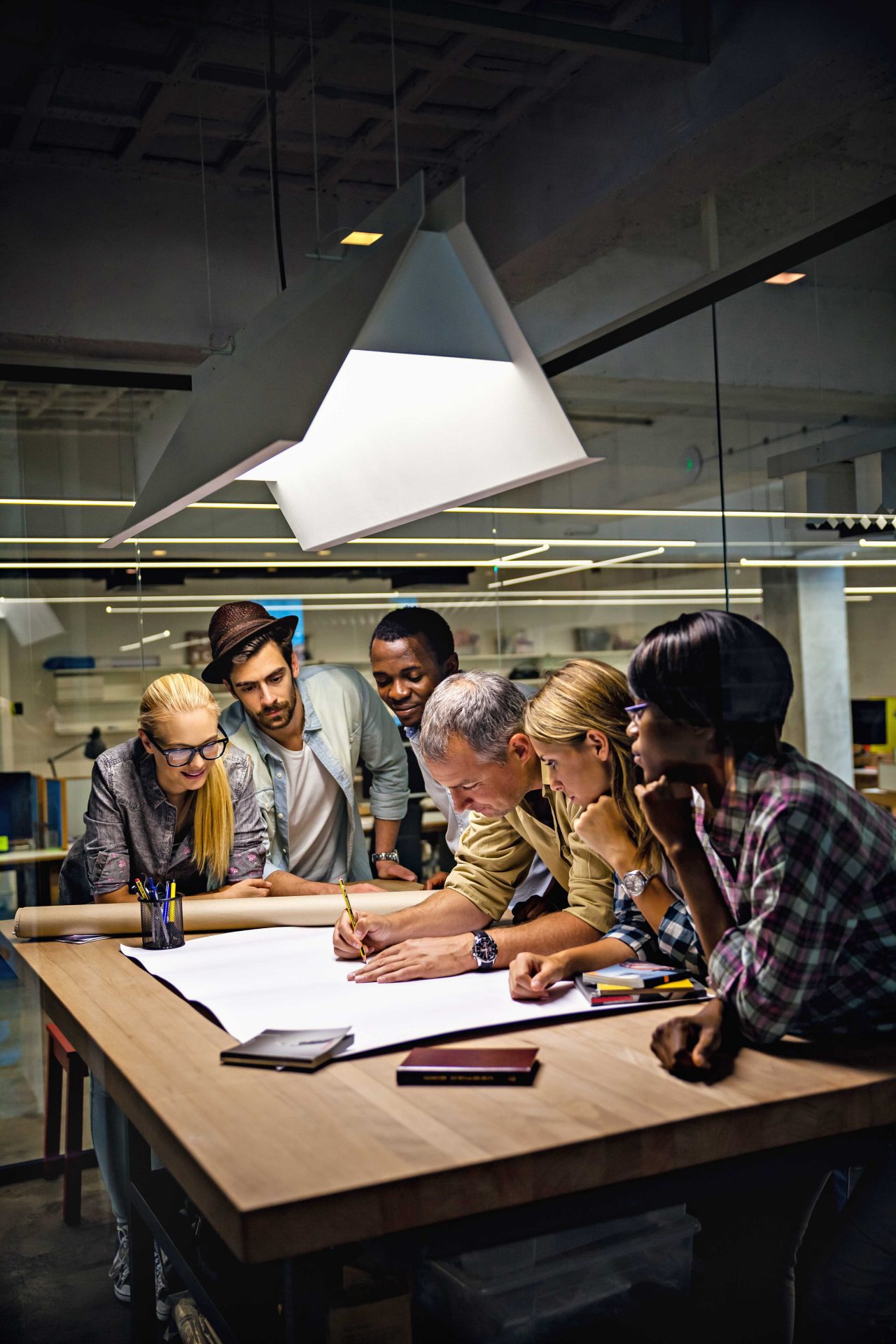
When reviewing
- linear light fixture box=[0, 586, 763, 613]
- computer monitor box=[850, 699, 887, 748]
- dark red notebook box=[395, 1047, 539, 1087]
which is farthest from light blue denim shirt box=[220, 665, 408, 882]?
dark red notebook box=[395, 1047, 539, 1087]

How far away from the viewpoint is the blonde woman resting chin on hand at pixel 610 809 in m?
1.89

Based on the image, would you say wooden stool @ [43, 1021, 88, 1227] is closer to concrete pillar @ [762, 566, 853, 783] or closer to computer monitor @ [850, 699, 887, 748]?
concrete pillar @ [762, 566, 853, 783]

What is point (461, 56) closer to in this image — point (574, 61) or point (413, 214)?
point (574, 61)

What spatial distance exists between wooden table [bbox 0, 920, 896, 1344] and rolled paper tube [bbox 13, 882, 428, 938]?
96 centimetres

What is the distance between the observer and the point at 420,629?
345cm

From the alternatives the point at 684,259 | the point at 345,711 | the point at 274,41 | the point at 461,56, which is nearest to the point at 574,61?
the point at 461,56

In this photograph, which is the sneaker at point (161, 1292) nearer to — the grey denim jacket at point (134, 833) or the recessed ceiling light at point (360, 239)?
the grey denim jacket at point (134, 833)

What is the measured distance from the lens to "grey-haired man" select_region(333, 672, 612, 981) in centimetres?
205

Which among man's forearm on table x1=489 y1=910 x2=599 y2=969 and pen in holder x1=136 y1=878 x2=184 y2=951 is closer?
man's forearm on table x1=489 y1=910 x2=599 y2=969

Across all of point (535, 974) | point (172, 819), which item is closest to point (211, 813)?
point (172, 819)

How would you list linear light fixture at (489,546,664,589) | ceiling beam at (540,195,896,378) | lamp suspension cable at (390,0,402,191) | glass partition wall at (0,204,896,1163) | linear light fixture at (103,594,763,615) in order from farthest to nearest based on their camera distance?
1. linear light fixture at (103,594,763,615)
2. lamp suspension cable at (390,0,402,191)
3. linear light fixture at (489,546,664,589)
4. ceiling beam at (540,195,896,378)
5. glass partition wall at (0,204,896,1163)

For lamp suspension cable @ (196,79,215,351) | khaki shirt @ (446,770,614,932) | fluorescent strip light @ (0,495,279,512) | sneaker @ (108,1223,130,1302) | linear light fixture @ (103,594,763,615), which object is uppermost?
lamp suspension cable @ (196,79,215,351)

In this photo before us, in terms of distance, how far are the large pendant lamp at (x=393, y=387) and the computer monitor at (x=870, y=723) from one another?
77 cm

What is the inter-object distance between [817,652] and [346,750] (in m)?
1.63
